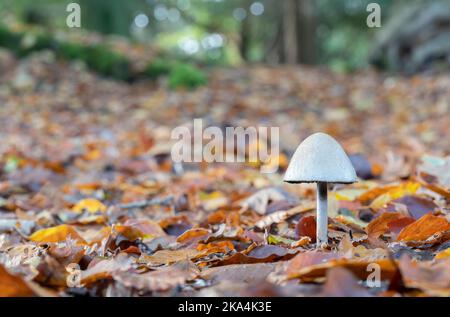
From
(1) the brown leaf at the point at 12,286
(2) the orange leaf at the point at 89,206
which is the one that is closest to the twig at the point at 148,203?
(2) the orange leaf at the point at 89,206

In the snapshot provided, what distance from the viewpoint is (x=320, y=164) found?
1.72 metres

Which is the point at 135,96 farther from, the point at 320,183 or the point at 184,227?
the point at 320,183

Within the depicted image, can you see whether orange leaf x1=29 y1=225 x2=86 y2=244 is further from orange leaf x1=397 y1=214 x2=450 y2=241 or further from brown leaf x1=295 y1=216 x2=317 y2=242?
orange leaf x1=397 y1=214 x2=450 y2=241

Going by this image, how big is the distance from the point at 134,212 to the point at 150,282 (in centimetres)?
164

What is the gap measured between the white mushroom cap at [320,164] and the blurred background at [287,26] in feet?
29.2

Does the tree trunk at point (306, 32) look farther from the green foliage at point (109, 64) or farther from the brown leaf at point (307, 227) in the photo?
the brown leaf at point (307, 227)

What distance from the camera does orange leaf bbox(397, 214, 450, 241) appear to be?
6.38 ft

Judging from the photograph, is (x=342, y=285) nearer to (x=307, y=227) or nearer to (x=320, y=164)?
(x=320, y=164)

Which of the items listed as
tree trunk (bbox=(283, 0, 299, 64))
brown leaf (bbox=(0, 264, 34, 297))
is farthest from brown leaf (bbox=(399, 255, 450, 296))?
tree trunk (bbox=(283, 0, 299, 64))

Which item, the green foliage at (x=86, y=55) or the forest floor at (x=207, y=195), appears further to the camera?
the green foliage at (x=86, y=55)

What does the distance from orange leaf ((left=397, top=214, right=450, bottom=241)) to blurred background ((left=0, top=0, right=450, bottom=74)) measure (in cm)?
861

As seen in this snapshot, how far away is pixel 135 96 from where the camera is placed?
27.5ft

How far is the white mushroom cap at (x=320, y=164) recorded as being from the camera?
67.2 inches

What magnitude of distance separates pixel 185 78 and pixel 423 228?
7.05 m
